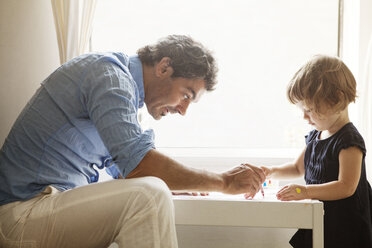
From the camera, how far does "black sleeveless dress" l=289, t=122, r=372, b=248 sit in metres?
1.61

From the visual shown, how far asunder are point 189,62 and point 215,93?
39.8 inches

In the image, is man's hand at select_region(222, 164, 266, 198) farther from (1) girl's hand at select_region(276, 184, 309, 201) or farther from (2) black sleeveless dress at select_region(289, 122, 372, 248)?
(2) black sleeveless dress at select_region(289, 122, 372, 248)

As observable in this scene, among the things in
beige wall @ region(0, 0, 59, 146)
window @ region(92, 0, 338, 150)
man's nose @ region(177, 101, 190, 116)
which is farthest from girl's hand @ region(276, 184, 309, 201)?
beige wall @ region(0, 0, 59, 146)

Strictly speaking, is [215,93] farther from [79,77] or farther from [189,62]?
[79,77]

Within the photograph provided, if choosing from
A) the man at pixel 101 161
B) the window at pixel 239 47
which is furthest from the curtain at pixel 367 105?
the man at pixel 101 161

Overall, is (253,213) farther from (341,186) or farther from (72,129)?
(72,129)

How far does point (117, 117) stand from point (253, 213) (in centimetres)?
49

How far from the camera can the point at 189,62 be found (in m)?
1.52

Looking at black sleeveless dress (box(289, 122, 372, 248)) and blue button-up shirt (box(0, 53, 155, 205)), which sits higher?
blue button-up shirt (box(0, 53, 155, 205))

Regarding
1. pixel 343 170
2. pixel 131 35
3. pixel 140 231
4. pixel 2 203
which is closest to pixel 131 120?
pixel 140 231

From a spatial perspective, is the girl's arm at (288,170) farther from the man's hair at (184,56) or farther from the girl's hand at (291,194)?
the man's hair at (184,56)

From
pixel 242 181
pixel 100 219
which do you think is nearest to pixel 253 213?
pixel 242 181

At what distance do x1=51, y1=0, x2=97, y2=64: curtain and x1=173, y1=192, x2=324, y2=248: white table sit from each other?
1067 millimetres

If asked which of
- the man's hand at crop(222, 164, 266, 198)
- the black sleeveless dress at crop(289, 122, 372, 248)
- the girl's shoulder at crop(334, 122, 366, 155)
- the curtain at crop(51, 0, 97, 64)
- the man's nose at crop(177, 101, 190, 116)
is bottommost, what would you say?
the black sleeveless dress at crop(289, 122, 372, 248)
